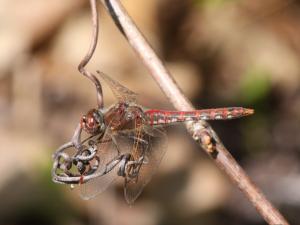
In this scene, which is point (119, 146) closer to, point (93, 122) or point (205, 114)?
point (93, 122)

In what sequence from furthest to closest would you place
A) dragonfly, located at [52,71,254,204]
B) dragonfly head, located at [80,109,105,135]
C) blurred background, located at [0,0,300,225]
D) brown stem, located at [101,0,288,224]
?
1. blurred background, located at [0,0,300,225]
2. dragonfly head, located at [80,109,105,135]
3. dragonfly, located at [52,71,254,204]
4. brown stem, located at [101,0,288,224]

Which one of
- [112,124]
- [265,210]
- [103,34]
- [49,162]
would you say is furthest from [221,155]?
[103,34]

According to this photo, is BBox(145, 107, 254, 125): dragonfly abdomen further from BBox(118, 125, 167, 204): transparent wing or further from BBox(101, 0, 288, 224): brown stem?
BBox(101, 0, 288, 224): brown stem

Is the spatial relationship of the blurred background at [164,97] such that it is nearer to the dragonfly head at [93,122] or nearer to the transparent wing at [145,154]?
the transparent wing at [145,154]

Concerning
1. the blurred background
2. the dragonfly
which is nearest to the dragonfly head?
the dragonfly

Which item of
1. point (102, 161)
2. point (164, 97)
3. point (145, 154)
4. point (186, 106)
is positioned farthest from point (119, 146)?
point (164, 97)
